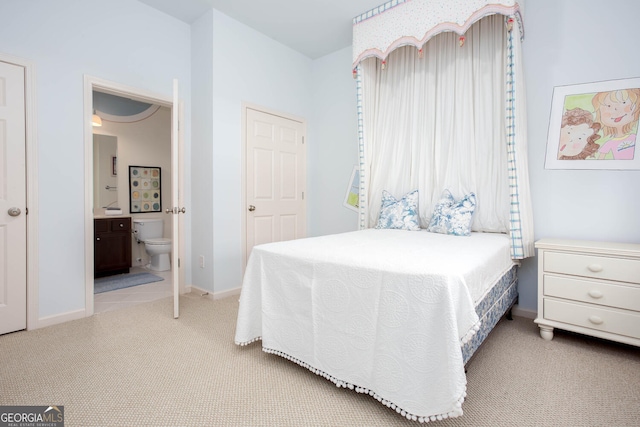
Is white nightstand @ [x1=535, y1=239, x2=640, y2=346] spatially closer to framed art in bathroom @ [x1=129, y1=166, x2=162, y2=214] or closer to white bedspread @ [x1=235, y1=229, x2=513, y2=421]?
white bedspread @ [x1=235, y1=229, x2=513, y2=421]

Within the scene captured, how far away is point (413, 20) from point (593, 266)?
2.30m

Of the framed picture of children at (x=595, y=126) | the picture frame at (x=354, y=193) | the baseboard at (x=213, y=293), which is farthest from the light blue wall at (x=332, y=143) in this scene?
the framed picture of children at (x=595, y=126)

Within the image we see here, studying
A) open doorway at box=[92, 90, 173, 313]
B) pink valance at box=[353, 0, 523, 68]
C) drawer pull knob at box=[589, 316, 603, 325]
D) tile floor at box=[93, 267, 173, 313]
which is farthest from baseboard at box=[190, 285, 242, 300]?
drawer pull knob at box=[589, 316, 603, 325]

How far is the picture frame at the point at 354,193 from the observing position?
3.85m

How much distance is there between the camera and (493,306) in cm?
204

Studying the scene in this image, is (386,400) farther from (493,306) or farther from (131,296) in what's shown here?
(131,296)

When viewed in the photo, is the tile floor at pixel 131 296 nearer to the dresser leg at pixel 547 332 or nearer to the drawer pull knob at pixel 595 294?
the dresser leg at pixel 547 332

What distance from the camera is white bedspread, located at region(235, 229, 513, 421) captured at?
1348 millimetres

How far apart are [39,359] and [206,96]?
2.50 meters

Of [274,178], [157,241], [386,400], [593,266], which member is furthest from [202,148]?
[593,266]

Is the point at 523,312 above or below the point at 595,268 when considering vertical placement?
below

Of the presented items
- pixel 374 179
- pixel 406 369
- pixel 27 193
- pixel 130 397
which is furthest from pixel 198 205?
pixel 406 369

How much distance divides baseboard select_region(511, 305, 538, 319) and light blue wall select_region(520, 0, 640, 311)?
0.04 m

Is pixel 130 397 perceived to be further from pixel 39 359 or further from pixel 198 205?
pixel 198 205
